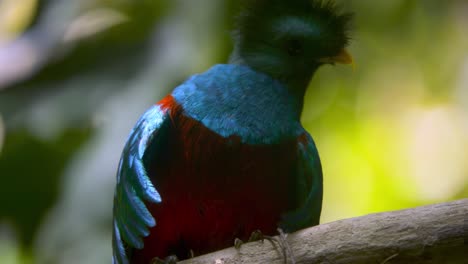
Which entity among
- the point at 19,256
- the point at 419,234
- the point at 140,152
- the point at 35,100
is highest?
the point at 35,100

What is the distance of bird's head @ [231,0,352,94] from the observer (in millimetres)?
3857

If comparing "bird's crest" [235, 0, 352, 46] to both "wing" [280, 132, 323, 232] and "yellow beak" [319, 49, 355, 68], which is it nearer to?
"yellow beak" [319, 49, 355, 68]

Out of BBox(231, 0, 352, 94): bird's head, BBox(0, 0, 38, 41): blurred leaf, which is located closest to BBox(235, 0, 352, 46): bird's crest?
BBox(231, 0, 352, 94): bird's head

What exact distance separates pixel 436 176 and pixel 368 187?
63 cm

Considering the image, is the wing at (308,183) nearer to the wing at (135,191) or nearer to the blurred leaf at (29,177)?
the wing at (135,191)

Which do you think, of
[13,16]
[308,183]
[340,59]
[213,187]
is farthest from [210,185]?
[13,16]

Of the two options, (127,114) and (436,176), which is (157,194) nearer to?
(127,114)

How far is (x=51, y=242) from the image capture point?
3.93 m

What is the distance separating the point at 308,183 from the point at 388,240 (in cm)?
89

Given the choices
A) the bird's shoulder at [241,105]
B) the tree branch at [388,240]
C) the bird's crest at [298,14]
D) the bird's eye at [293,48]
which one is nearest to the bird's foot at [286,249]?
the tree branch at [388,240]

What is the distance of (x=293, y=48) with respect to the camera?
12.7 feet

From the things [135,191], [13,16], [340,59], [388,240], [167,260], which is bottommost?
[167,260]

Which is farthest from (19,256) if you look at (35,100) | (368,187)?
(368,187)

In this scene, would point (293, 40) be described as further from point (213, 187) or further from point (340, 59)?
point (213, 187)
